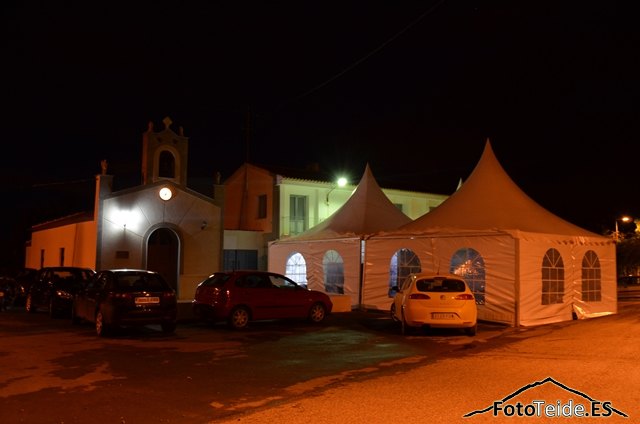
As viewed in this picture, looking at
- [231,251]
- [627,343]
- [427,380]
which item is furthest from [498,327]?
[231,251]

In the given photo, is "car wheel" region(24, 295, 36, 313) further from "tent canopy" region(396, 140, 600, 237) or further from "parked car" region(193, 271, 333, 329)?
"tent canopy" region(396, 140, 600, 237)

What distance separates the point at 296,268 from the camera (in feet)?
77.5

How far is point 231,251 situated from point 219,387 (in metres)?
19.5

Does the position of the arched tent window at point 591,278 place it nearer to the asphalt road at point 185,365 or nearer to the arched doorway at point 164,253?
the asphalt road at point 185,365

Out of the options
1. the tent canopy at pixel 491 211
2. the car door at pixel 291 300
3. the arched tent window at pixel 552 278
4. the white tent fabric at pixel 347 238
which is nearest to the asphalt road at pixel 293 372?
the car door at pixel 291 300

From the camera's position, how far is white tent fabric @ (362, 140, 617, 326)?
1599cm

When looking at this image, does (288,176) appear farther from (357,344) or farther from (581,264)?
(357,344)

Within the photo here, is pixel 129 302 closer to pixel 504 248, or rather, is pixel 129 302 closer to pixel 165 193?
pixel 504 248

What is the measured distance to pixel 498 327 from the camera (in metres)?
15.6

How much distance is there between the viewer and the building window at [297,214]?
29.0 meters

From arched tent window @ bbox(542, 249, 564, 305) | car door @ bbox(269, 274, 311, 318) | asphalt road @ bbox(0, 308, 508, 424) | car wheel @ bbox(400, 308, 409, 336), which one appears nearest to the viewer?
asphalt road @ bbox(0, 308, 508, 424)

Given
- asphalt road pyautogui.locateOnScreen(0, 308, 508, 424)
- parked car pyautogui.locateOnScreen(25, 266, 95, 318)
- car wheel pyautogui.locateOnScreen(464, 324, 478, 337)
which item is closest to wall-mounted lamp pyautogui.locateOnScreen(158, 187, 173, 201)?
parked car pyautogui.locateOnScreen(25, 266, 95, 318)

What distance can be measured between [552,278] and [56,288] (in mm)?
14380

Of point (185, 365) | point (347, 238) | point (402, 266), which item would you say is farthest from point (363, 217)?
point (185, 365)
